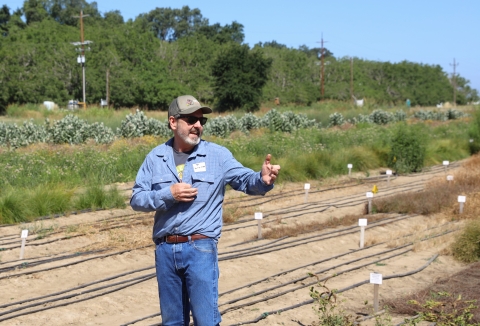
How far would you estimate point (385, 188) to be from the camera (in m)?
17.2

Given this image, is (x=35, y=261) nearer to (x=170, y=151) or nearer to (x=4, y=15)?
(x=170, y=151)

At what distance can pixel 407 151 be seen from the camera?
20.9 metres

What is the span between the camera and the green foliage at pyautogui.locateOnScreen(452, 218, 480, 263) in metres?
9.39

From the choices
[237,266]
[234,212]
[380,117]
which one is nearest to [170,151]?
[237,266]

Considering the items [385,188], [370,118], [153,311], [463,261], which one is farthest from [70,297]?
[370,118]

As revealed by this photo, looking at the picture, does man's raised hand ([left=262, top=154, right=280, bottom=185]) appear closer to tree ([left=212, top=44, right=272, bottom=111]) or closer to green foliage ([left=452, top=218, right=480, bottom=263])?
green foliage ([left=452, top=218, right=480, bottom=263])

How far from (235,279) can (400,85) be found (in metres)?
70.9

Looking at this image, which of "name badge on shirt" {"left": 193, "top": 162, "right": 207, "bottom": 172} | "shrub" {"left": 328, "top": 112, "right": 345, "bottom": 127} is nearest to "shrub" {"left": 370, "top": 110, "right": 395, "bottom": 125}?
"shrub" {"left": 328, "top": 112, "right": 345, "bottom": 127}

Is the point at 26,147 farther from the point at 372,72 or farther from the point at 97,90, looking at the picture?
the point at 372,72

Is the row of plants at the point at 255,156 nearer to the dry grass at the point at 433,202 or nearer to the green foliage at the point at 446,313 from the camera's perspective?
the dry grass at the point at 433,202

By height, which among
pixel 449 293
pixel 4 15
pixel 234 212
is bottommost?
pixel 234 212

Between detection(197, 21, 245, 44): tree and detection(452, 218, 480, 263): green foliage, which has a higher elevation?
detection(197, 21, 245, 44): tree

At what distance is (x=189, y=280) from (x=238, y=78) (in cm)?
3893

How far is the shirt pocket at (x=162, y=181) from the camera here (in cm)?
420
